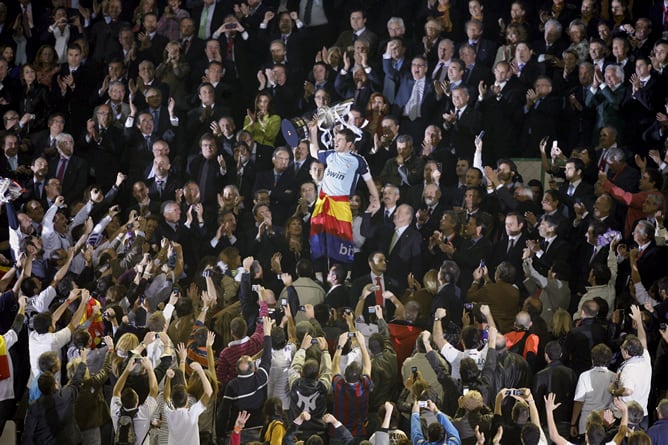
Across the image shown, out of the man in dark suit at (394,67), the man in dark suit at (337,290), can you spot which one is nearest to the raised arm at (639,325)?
A: the man in dark suit at (337,290)

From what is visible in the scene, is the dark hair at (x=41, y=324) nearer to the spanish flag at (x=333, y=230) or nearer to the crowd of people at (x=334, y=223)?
the crowd of people at (x=334, y=223)

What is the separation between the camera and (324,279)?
16.1 m

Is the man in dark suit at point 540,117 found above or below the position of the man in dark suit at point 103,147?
above

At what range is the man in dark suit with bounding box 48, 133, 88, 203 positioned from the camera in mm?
17547

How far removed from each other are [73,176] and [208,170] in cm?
177

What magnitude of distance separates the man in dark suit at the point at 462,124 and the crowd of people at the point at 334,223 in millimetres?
31

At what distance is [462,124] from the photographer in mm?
16375

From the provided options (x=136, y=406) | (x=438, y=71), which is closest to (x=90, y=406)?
(x=136, y=406)

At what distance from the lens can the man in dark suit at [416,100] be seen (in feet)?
54.4

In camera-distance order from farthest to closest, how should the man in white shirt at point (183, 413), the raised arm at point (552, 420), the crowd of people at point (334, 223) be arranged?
the man in white shirt at point (183, 413)
the crowd of people at point (334, 223)
the raised arm at point (552, 420)

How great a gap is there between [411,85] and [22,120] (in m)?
5.08

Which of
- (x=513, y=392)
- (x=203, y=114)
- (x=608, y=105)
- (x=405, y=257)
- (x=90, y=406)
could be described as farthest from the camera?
(x=203, y=114)

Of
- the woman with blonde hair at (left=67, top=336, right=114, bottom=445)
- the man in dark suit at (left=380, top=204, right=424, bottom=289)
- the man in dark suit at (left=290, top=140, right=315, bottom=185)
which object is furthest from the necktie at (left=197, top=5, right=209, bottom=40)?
the woman with blonde hair at (left=67, top=336, right=114, bottom=445)

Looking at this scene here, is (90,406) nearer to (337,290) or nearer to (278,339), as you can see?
(278,339)
